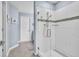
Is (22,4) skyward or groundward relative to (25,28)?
skyward

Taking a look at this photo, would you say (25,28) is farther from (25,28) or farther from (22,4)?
(22,4)

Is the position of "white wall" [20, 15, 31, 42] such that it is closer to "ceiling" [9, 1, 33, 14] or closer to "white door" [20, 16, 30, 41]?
"white door" [20, 16, 30, 41]

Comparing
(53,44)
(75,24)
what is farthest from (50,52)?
(75,24)

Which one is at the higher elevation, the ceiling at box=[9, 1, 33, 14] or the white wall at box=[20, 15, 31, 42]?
the ceiling at box=[9, 1, 33, 14]

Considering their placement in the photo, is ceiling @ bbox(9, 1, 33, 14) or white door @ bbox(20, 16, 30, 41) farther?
white door @ bbox(20, 16, 30, 41)

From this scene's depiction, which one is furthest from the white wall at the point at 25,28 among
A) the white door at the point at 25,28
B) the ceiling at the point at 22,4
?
the ceiling at the point at 22,4

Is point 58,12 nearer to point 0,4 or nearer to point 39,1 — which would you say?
point 39,1

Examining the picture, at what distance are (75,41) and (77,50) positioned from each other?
20cm

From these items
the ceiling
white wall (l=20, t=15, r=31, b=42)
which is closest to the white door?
white wall (l=20, t=15, r=31, b=42)

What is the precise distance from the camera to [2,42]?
1754 mm

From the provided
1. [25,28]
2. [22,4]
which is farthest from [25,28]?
[22,4]

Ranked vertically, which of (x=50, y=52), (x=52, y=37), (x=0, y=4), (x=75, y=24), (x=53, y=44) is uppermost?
(x=0, y=4)

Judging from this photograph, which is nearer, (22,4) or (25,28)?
(22,4)

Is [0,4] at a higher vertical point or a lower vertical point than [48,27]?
higher
